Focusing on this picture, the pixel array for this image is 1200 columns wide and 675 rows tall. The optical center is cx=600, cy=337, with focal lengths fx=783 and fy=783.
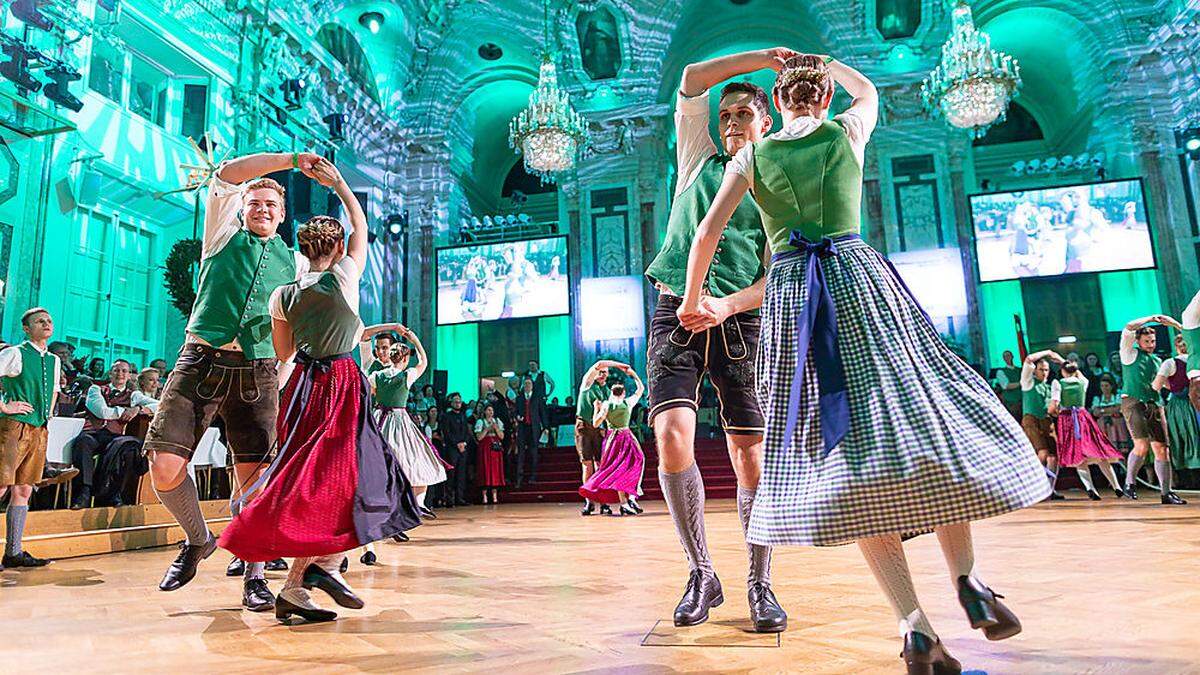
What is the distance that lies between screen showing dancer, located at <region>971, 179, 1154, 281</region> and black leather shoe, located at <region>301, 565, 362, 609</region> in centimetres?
1276

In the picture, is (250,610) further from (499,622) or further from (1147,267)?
(1147,267)

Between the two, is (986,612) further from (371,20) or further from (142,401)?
(371,20)

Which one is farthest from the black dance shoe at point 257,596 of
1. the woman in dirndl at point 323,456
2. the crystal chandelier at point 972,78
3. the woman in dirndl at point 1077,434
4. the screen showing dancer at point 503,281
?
the screen showing dancer at point 503,281

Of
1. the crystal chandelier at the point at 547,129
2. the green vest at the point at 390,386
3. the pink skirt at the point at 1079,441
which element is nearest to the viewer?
the green vest at the point at 390,386

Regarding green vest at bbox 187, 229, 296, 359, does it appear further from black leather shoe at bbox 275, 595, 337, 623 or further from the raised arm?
the raised arm

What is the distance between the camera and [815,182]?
1636 millimetres

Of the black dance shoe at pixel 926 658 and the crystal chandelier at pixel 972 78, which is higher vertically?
the crystal chandelier at pixel 972 78

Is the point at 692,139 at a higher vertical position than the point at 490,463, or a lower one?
higher

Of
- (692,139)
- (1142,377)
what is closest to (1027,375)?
(1142,377)

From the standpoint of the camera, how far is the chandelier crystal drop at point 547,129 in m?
11.6

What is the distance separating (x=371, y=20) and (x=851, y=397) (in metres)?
14.7

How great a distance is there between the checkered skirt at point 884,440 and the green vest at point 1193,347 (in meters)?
5.22

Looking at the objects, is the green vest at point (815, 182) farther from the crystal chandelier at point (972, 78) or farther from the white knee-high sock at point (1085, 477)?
the crystal chandelier at point (972, 78)

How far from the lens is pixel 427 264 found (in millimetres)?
15125
